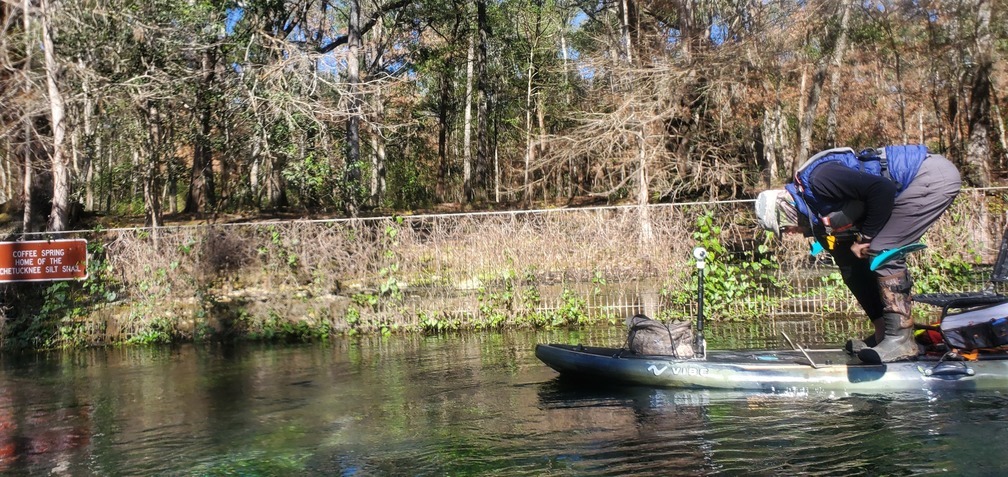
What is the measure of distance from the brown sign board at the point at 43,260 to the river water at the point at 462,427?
9.23ft

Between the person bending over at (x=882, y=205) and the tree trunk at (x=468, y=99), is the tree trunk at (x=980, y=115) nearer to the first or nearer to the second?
the person bending over at (x=882, y=205)

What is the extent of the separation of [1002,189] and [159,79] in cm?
1357

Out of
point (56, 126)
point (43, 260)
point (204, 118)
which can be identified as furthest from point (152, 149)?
point (43, 260)

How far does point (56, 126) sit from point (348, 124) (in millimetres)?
7807

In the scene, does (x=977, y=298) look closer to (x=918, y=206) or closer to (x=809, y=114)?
(x=918, y=206)

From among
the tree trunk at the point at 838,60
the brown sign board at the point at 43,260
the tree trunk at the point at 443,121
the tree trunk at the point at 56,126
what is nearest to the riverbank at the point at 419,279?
the brown sign board at the point at 43,260

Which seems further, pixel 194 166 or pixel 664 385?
pixel 194 166

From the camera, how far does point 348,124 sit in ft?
66.8

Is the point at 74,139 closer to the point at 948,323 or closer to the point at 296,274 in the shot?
the point at 296,274

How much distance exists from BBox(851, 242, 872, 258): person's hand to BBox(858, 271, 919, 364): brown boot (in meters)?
0.32

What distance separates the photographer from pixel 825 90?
30.5 meters

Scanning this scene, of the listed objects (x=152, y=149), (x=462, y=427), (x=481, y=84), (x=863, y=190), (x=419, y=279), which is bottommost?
(x=462, y=427)

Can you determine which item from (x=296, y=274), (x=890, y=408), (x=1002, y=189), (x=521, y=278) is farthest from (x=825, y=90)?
(x=890, y=408)

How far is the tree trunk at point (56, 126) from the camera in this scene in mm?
13258
